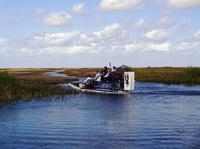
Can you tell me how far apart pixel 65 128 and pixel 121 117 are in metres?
5.09

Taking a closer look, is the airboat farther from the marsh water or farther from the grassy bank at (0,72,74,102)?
the marsh water

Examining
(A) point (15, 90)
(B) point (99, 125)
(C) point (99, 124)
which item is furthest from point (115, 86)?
(B) point (99, 125)

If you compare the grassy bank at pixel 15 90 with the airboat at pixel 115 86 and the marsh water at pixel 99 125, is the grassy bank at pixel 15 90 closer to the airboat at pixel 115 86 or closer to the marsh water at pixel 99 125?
the marsh water at pixel 99 125

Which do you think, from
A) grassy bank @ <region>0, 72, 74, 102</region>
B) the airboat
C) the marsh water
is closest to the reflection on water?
the marsh water

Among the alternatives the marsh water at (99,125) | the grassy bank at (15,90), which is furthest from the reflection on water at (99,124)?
the grassy bank at (15,90)

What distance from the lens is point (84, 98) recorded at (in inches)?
1474

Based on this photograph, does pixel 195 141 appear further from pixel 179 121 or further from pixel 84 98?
pixel 84 98

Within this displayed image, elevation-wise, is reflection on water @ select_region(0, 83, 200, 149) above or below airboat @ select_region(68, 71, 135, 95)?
below

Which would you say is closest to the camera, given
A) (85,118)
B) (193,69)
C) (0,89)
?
(85,118)

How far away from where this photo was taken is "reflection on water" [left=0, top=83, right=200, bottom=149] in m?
17.1

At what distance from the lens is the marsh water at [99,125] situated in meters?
17.1

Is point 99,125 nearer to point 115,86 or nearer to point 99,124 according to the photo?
point 99,124

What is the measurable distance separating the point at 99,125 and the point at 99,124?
0.33 m

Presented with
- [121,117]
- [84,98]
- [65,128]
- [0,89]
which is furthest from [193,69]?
[65,128]
